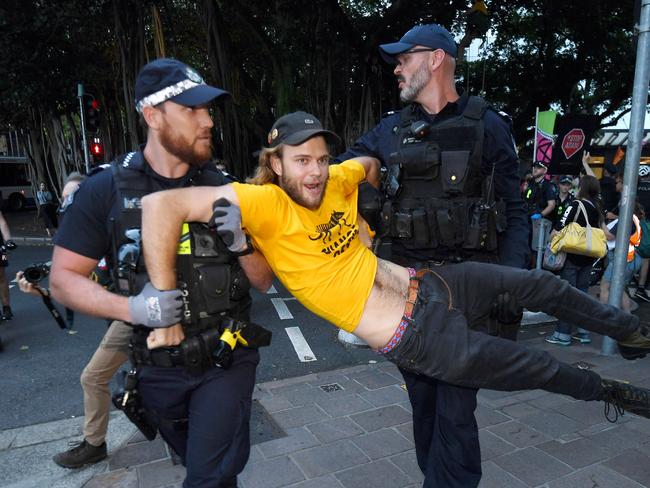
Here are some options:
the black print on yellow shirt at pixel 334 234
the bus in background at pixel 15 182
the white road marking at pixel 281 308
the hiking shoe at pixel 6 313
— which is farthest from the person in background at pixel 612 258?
the bus in background at pixel 15 182

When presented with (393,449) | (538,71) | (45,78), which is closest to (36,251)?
(45,78)

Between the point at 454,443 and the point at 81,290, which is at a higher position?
the point at 81,290

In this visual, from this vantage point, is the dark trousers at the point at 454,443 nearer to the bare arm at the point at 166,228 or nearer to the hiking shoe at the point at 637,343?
the hiking shoe at the point at 637,343

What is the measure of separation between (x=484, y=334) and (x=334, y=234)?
780 mm

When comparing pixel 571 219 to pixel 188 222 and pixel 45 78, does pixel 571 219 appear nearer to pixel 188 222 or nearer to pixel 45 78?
pixel 188 222

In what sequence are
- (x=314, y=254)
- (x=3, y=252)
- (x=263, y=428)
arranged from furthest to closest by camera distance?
(x=3, y=252)
(x=263, y=428)
(x=314, y=254)

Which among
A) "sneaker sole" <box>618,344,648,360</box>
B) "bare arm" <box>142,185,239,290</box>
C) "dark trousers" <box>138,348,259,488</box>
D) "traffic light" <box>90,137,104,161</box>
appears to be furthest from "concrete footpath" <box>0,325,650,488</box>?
"traffic light" <box>90,137,104,161</box>

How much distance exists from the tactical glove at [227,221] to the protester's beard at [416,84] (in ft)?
3.87

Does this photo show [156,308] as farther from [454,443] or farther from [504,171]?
[504,171]

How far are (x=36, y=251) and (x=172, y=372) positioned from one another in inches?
506

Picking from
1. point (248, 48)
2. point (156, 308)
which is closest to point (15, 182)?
point (248, 48)

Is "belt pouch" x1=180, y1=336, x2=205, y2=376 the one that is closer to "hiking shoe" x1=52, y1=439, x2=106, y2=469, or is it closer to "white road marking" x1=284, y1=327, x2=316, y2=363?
"hiking shoe" x1=52, y1=439, x2=106, y2=469

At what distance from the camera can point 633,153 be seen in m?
4.22

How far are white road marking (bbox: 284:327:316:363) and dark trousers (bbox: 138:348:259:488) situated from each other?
9.60ft
